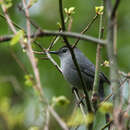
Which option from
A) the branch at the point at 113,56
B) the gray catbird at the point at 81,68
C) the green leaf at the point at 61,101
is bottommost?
the gray catbird at the point at 81,68

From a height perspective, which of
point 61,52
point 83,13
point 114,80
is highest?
point 114,80

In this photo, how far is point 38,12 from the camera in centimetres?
719

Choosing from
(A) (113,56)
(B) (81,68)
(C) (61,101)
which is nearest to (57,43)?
(B) (81,68)

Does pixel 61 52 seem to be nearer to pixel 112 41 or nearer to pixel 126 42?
pixel 126 42

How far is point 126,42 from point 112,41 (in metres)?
4.90

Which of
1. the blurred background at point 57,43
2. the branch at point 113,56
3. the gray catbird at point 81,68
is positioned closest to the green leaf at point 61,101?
the branch at point 113,56

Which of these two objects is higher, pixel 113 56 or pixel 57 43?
pixel 113 56

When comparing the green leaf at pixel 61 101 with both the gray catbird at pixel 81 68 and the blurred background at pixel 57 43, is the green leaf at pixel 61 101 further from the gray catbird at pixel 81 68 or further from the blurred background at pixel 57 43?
the blurred background at pixel 57 43

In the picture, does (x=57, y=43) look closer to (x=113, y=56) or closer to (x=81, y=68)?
(x=81, y=68)

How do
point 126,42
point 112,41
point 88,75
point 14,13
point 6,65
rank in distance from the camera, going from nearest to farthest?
point 112,41 < point 88,75 < point 126,42 < point 14,13 < point 6,65

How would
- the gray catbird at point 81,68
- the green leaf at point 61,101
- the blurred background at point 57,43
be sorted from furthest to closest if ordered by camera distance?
the blurred background at point 57,43 < the gray catbird at point 81,68 < the green leaf at point 61,101

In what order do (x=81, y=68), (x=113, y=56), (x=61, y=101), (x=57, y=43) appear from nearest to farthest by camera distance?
(x=113, y=56) → (x=61, y=101) → (x=81, y=68) → (x=57, y=43)

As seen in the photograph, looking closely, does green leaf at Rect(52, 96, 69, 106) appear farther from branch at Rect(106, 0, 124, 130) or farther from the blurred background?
the blurred background

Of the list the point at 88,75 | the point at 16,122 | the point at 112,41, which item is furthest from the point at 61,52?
the point at 112,41
